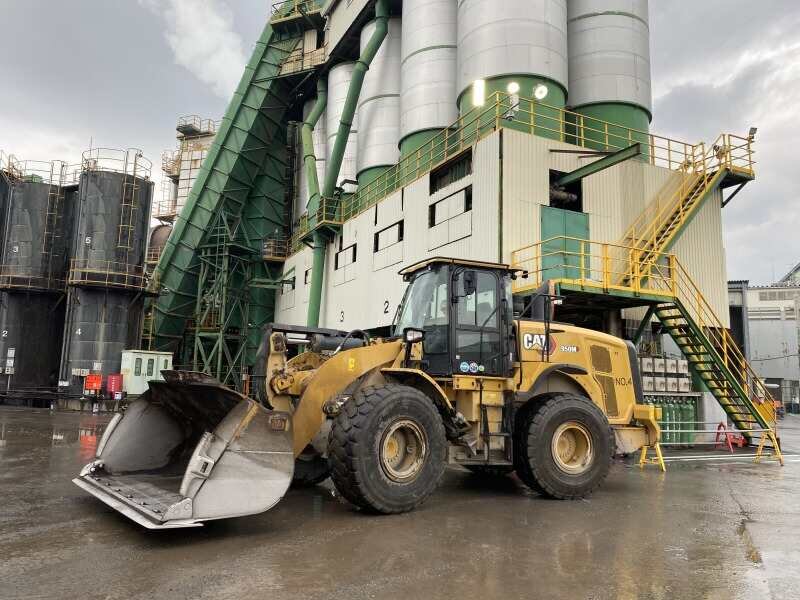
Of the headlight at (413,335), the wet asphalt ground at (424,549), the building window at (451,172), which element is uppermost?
the building window at (451,172)

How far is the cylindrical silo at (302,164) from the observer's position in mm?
31359

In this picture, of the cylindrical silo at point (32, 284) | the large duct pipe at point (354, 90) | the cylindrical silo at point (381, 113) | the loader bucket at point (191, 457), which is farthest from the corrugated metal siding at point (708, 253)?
the cylindrical silo at point (32, 284)

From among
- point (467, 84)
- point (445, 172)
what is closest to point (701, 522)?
point (445, 172)

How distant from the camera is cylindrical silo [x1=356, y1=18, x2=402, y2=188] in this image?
81.3ft

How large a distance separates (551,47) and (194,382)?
16319 millimetres

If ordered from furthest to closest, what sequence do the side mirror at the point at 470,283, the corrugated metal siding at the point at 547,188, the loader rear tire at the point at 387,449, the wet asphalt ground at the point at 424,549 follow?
the corrugated metal siding at the point at 547,188 < the side mirror at the point at 470,283 < the loader rear tire at the point at 387,449 < the wet asphalt ground at the point at 424,549

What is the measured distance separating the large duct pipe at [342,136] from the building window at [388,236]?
5217 millimetres

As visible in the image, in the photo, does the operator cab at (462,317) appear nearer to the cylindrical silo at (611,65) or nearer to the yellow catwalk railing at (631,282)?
the yellow catwalk railing at (631,282)

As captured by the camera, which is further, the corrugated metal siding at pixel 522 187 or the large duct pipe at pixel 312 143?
the large duct pipe at pixel 312 143

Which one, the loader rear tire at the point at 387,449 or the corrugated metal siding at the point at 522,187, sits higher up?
the corrugated metal siding at the point at 522,187

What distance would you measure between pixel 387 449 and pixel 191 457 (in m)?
2.04

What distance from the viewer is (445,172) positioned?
18.2 metres

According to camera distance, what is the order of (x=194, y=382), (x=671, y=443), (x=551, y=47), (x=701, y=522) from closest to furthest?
(x=194, y=382) → (x=701, y=522) → (x=671, y=443) → (x=551, y=47)

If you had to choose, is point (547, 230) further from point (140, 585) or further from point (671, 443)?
point (140, 585)
